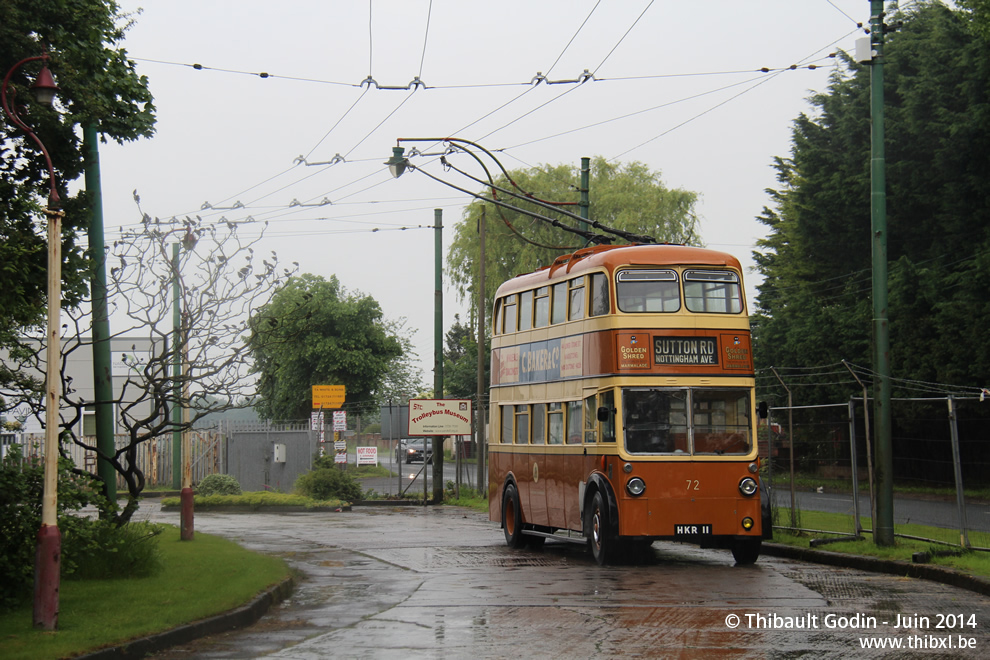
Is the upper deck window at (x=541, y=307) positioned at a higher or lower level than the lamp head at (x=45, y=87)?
lower

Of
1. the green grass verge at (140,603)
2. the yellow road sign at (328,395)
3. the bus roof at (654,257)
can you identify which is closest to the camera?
the green grass verge at (140,603)

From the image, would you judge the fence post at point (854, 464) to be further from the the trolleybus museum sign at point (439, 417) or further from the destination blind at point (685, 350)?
the the trolleybus museum sign at point (439, 417)

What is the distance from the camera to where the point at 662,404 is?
16688 millimetres

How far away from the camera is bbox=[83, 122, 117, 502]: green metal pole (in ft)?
Answer: 50.5

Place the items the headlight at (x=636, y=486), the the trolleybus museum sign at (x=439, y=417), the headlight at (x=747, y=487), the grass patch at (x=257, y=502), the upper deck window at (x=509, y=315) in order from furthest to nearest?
the the trolleybus museum sign at (x=439, y=417)
the grass patch at (x=257, y=502)
the upper deck window at (x=509, y=315)
the headlight at (x=747, y=487)
the headlight at (x=636, y=486)

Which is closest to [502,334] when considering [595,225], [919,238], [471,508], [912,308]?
[595,225]

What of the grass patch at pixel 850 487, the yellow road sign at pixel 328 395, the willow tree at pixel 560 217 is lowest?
the grass patch at pixel 850 487

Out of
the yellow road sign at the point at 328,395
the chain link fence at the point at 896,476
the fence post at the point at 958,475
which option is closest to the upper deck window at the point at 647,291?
the chain link fence at the point at 896,476

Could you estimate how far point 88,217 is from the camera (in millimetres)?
15500

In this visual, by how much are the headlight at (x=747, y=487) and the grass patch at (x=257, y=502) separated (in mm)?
19419

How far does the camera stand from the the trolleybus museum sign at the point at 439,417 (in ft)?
114

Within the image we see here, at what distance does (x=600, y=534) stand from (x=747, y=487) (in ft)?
7.02

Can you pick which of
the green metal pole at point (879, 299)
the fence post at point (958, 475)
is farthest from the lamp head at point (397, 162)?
the fence post at point (958, 475)

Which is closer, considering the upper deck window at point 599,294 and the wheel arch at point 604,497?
the wheel arch at point 604,497
